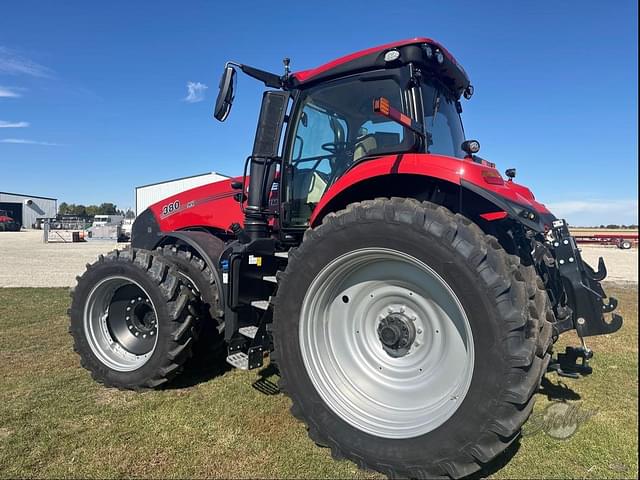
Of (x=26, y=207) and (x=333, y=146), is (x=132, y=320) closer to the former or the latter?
(x=333, y=146)

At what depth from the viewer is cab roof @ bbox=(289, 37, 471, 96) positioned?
3.31 metres

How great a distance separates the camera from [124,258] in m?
4.07

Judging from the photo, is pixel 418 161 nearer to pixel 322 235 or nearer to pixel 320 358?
pixel 322 235

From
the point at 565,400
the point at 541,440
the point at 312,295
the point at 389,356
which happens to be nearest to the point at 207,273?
the point at 312,295

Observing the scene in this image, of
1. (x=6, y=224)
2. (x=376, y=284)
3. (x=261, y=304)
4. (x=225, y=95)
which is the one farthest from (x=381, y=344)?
(x=6, y=224)

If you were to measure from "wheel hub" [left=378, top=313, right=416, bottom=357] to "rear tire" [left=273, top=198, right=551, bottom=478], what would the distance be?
0.16 feet

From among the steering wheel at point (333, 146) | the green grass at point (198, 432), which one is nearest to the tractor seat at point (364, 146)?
the steering wheel at point (333, 146)

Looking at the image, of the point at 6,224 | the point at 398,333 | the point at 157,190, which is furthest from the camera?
the point at 6,224

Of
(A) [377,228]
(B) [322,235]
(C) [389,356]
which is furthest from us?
(C) [389,356]

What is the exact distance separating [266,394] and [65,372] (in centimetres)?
220

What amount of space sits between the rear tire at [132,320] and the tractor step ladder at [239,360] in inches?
19.9

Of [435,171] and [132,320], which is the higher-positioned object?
[435,171]

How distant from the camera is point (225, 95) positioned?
3791 millimetres
